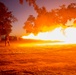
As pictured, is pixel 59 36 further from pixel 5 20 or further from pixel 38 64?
pixel 38 64

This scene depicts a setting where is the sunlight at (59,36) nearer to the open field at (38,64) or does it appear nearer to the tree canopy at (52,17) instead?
the tree canopy at (52,17)

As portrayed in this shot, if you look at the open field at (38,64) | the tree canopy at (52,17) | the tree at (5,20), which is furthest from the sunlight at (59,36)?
the open field at (38,64)

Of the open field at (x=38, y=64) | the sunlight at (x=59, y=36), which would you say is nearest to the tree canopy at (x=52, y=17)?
the sunlight at (x=59, y=36)

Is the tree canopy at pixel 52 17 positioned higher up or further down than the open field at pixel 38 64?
higher up

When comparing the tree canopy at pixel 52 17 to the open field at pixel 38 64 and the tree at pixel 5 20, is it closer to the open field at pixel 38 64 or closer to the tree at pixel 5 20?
the tree at pixel 5 20

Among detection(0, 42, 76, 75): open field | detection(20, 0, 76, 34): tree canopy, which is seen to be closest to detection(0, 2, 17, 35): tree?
detection(20, 0, 76, 34): tree canopy

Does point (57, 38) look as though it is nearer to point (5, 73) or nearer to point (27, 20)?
point (27, 20)

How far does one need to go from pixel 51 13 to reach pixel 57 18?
152cm

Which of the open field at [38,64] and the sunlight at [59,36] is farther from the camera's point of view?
the sunlight at [59,36]

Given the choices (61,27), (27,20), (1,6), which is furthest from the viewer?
(27,20)

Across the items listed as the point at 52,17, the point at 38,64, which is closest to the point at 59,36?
the point at 52,17

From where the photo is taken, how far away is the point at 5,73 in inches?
478

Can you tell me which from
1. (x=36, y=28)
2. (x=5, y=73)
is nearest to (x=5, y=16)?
(x=36, y=28)

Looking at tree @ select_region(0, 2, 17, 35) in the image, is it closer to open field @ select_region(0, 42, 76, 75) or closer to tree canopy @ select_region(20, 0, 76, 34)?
tree canopy @ select_region(20, 0, 76, 34)
